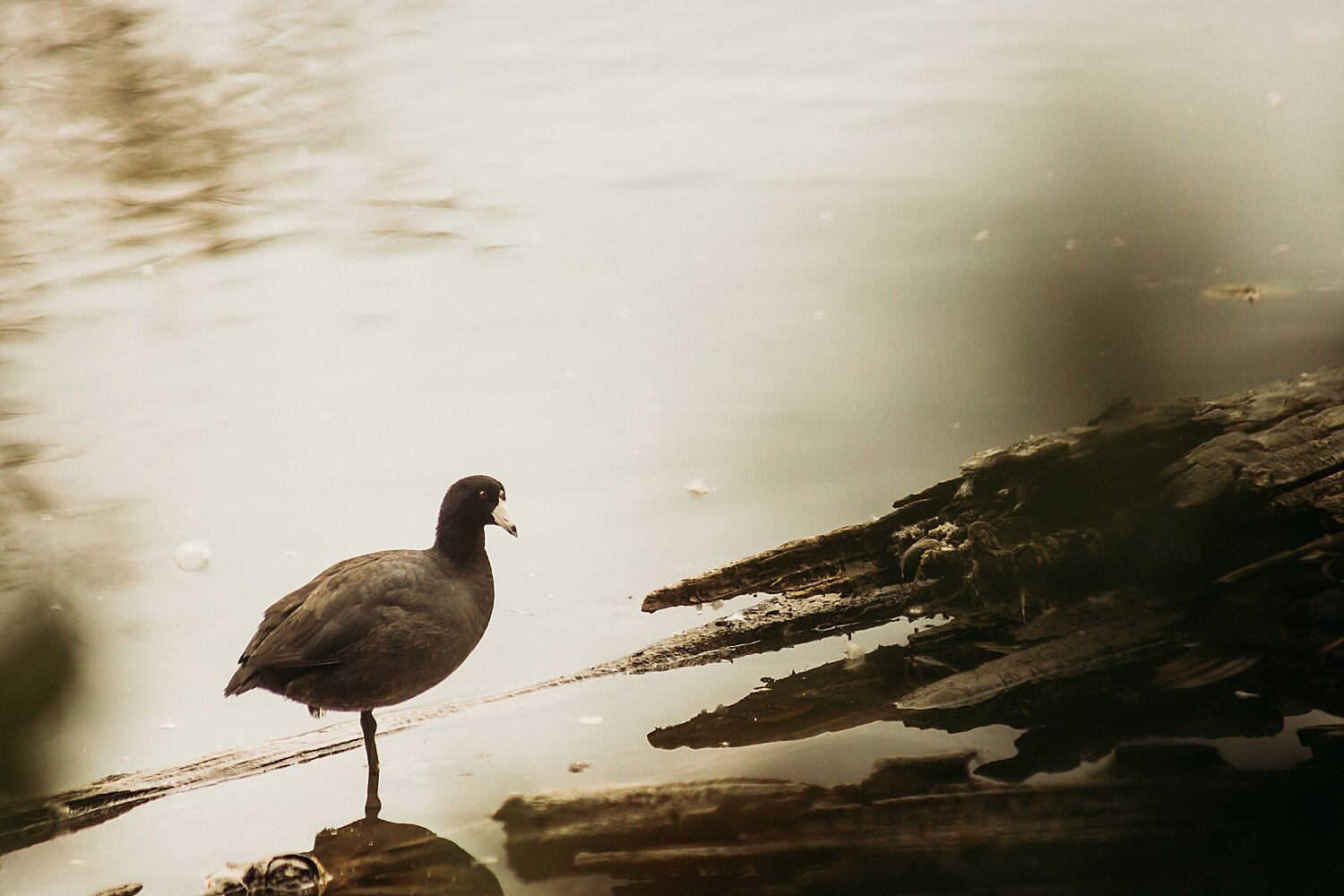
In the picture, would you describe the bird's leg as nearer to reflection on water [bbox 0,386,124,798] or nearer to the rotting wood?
the rotting wood

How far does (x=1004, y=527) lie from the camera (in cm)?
263

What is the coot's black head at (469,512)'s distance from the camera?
107 inches

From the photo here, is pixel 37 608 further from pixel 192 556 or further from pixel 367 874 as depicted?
pixel 367 874

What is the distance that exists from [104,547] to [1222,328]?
3.47 metres

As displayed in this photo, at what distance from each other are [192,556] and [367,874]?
181 centimetres

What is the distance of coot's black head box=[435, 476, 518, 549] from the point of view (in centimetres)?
272

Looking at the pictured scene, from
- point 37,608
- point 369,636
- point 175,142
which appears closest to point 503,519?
point 369,636

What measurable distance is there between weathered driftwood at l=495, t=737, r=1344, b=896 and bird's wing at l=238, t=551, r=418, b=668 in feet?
1.75

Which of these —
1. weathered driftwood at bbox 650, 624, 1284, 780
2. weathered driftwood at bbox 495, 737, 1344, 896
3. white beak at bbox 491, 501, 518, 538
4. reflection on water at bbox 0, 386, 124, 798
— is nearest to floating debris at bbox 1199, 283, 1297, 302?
weathered driftwood at bbox 650, 624, 1284, 780

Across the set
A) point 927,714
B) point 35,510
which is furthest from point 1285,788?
point 35,510

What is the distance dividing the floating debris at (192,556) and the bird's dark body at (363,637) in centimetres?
111

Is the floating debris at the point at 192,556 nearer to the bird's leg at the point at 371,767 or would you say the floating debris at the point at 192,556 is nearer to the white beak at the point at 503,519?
the bird's leg at the point at 371,767

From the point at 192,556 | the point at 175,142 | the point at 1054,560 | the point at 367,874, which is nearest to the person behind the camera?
the point at 367,874

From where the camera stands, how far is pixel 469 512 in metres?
2.72
